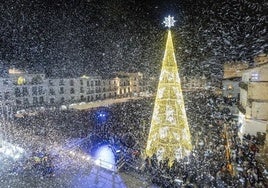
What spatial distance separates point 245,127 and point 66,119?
19.0 m

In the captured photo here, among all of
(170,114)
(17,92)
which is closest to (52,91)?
(17,92)

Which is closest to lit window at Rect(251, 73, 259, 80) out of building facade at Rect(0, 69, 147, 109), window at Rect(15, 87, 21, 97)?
building facade at Rect(0, 69, 147, 109)

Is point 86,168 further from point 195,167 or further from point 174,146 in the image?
point 195,167

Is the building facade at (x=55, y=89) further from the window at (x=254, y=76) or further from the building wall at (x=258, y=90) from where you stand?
the window at (x=254, y=76)

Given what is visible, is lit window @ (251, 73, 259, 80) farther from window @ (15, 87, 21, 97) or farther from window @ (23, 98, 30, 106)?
window @ (15, 87, 21, 97)

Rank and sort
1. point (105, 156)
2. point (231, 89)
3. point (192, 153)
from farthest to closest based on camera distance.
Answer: point (231, 89), point (105, 156), point (192, 153)

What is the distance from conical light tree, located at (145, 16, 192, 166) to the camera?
10.8 metres

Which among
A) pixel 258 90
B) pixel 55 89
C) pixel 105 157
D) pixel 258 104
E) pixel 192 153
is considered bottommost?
pixel 105 157

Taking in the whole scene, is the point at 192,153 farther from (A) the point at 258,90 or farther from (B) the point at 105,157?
(A) the point at 258,90

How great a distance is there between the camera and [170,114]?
11.0m

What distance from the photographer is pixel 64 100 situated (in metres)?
47.2

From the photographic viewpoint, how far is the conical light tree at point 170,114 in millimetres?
10828

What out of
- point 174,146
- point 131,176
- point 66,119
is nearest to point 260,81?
point 174,146

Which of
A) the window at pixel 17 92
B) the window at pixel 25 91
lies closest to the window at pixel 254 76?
the window at pixel 25 91
